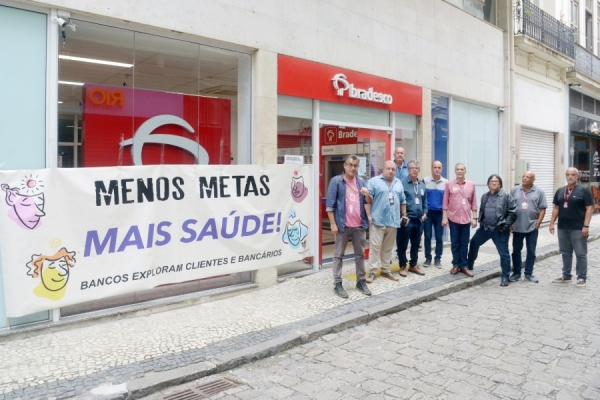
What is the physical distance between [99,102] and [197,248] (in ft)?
7.54

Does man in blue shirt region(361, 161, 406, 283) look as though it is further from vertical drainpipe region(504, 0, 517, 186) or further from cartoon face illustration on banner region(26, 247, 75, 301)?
vertical drainpipe region(504, 0, 517, 186)

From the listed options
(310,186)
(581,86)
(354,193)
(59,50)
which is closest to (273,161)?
(310,186)

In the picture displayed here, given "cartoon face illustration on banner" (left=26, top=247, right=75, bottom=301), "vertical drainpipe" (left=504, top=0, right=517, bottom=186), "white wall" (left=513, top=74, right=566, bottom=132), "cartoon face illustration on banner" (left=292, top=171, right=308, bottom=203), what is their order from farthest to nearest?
"white wall" (left=513, top=74, right=566, bottom=132), "vertical drainpipe" (left=504, top=0, right=517, bottom=186), "cartoon face illustration on banner" (left=292, top=171, right=308, bottom=203), "cartoon face illustration on banner" (left=26, top=247, right=75, bottom=301)

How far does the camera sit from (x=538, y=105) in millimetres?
15961

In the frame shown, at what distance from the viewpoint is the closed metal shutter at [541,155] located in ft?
51.3

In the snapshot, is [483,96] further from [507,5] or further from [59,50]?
[59,50]

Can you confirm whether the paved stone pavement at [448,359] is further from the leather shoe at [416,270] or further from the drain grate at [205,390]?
the leather shoe at [416,270]

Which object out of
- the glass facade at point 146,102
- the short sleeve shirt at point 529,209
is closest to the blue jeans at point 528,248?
the short sleeve shirt at point 529,209

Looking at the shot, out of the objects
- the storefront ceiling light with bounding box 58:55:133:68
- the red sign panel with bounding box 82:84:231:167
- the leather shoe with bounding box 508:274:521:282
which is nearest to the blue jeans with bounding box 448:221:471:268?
the leather shoe with bounding box 508:274:521:282

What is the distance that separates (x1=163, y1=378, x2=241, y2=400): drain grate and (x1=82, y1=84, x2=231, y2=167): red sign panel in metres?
3.32

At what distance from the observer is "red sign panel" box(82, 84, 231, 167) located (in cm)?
625

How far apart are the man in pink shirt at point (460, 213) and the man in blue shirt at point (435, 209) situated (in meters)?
0.33

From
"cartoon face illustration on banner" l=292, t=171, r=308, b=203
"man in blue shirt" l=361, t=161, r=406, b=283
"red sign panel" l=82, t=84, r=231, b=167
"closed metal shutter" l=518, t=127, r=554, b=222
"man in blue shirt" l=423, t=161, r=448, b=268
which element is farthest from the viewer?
"closed metal shutter" l=518, t=127, r=554, b=222

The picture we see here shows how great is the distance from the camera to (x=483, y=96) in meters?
12.9
